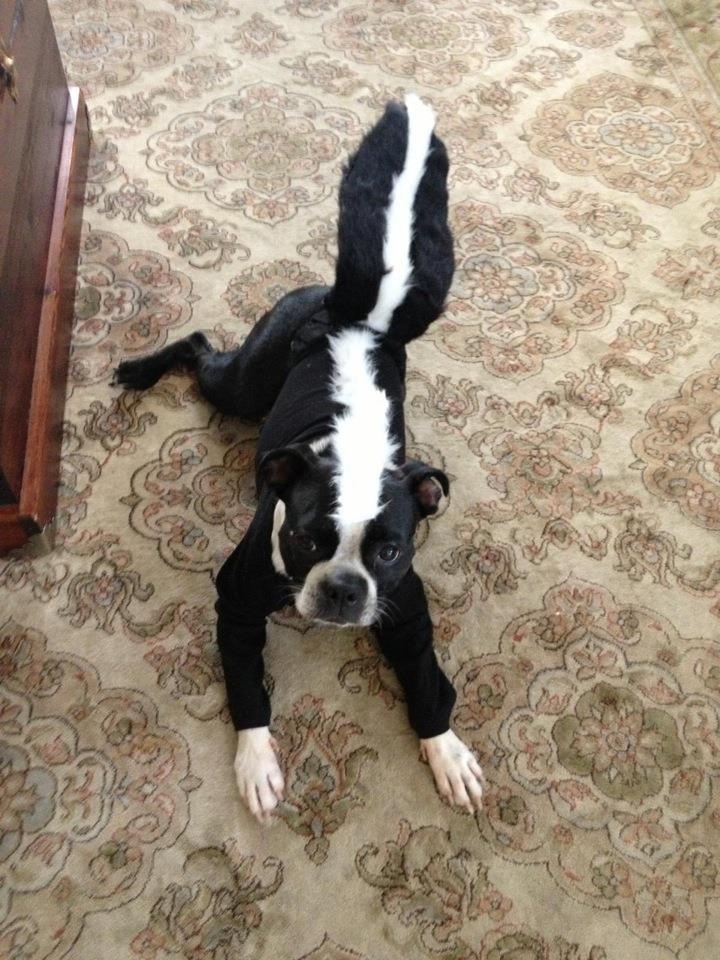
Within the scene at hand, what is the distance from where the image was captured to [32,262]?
1.65 meters

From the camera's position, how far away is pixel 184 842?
4.23 ft

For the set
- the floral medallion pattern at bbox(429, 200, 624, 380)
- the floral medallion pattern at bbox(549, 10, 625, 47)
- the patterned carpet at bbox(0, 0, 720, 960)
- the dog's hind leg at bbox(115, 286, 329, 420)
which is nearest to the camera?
the patterned carpet at bbox(0, 0, 720, 960)

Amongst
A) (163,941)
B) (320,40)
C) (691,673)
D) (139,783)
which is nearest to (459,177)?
(320,40)

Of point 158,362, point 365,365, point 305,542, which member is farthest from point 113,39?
point 305,542

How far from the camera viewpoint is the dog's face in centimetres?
117

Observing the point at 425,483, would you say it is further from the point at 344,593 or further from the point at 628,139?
the point at 628,139

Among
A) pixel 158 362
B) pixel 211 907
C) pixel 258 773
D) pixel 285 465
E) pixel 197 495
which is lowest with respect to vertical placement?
pixel 211 907

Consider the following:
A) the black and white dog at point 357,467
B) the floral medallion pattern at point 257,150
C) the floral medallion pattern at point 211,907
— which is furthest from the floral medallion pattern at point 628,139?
the floral medallion pattern at point 211,907

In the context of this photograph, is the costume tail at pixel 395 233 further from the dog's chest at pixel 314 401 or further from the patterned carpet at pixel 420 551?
the patterned carpet at pixel 420 551

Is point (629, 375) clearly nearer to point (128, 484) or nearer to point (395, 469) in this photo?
point (395, 469)

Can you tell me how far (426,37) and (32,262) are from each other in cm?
163

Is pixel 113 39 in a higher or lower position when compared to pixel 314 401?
higher

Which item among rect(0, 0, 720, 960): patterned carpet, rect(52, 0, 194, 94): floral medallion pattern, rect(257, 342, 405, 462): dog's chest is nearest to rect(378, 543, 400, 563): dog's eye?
rect(257, 342, 405, 462): dog's chest

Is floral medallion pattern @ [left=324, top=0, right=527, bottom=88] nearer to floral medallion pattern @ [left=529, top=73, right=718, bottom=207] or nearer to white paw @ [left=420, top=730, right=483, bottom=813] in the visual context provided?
floral medallion pattern @ [left=529, top=73, right=718, bottom=207]
